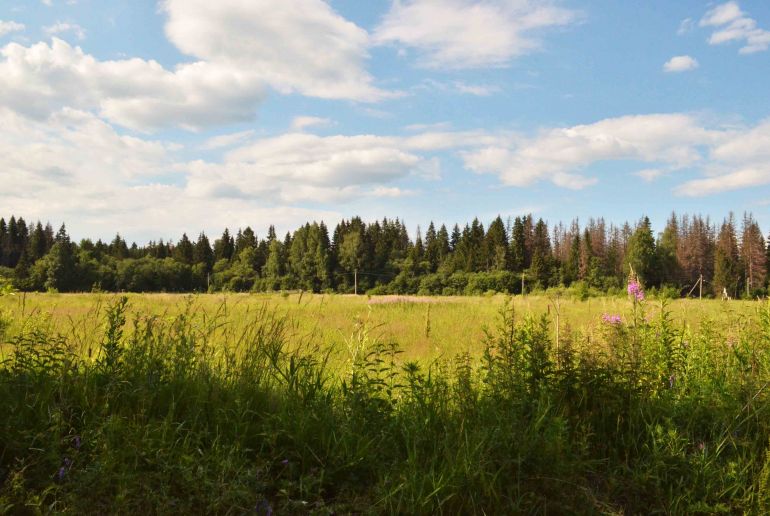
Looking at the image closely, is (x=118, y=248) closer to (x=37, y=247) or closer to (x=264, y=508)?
(x=37, y=247)

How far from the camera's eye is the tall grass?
2.58 meters

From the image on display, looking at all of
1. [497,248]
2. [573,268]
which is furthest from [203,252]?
[573,268]

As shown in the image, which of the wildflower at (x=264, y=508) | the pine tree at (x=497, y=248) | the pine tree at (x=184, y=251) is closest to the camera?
the wildflower at (x=264, y=508)

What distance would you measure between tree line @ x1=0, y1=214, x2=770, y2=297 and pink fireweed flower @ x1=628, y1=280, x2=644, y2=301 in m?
57.4

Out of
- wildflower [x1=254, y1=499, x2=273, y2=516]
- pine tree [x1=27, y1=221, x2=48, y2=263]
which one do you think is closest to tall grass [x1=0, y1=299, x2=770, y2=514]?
wildflower [x1=254, y1=499, x2=273, y2=516]

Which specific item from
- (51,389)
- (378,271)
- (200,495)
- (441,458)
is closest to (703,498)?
(441,458)

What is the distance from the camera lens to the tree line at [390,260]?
214 feet

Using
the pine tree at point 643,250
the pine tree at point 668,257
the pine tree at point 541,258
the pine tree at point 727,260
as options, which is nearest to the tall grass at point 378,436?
the pine tree at point 541,258

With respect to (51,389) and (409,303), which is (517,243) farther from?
(51,389)

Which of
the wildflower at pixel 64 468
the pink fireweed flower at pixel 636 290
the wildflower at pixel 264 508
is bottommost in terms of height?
the wildflower at pixel 264 508

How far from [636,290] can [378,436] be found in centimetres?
342

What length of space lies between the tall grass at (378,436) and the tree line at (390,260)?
59.1 m

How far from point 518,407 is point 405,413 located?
801mm

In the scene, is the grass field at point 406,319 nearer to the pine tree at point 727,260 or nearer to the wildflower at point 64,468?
the wildflower at point 64,468
